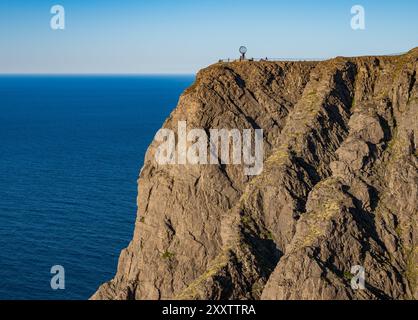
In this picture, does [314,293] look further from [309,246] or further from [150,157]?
[150,157]

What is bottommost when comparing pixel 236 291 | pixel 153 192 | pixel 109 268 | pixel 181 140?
pixel 109 268

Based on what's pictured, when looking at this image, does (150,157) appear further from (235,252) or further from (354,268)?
(354,268)

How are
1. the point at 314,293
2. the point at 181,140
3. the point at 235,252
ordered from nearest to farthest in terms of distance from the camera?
the point at 314,293, the point at 235,252, the point at 181,140

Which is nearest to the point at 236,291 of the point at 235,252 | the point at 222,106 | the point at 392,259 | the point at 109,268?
the point at 235,252

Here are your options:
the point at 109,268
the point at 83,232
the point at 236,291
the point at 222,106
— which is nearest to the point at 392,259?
the point at 236,291

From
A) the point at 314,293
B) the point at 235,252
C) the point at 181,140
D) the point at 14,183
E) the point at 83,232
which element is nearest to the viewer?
the point at 314,293

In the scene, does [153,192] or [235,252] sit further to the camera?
[153,192]

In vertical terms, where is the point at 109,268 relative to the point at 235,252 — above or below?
below
